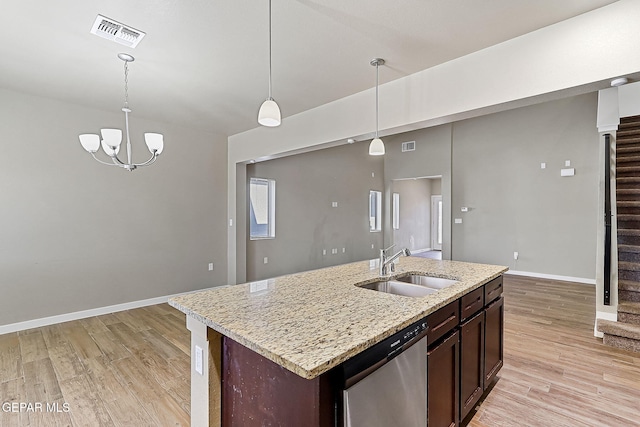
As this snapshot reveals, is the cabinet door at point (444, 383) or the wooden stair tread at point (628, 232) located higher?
the wooden stair tread at point (628, 232)

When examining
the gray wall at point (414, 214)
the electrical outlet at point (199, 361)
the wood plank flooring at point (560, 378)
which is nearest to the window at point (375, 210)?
the gray wall at point (414, 214)

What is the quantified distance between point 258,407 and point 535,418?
1.96 meters

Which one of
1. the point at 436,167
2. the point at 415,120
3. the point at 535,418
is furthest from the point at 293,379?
the point at 436,167

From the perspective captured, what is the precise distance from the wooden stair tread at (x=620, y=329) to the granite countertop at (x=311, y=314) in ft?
6.35

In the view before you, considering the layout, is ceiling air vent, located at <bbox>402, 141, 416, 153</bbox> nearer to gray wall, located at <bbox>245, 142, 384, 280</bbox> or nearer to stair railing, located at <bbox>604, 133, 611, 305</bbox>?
gray wall, located at <bbox>245, 142, 384, 280</bbox>

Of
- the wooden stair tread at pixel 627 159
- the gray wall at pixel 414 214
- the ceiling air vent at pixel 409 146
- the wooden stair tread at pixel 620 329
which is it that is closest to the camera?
the wooden stair tread at pixel 620 329

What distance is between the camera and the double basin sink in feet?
7.05

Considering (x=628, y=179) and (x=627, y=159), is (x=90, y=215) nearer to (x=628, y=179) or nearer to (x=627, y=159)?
(x=628, y=179)

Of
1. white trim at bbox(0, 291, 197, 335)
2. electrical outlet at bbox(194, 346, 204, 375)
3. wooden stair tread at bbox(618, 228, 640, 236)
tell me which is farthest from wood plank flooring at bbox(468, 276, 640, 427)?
white trim at bbox(0, 291, 197, 335)

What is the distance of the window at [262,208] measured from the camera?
5.76m

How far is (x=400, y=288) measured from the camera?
2.24m

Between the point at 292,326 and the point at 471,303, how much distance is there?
1.30 metres

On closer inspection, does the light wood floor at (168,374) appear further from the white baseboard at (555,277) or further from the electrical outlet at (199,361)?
the white baseboard at (555,277)

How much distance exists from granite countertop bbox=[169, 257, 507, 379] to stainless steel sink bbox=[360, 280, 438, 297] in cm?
6
